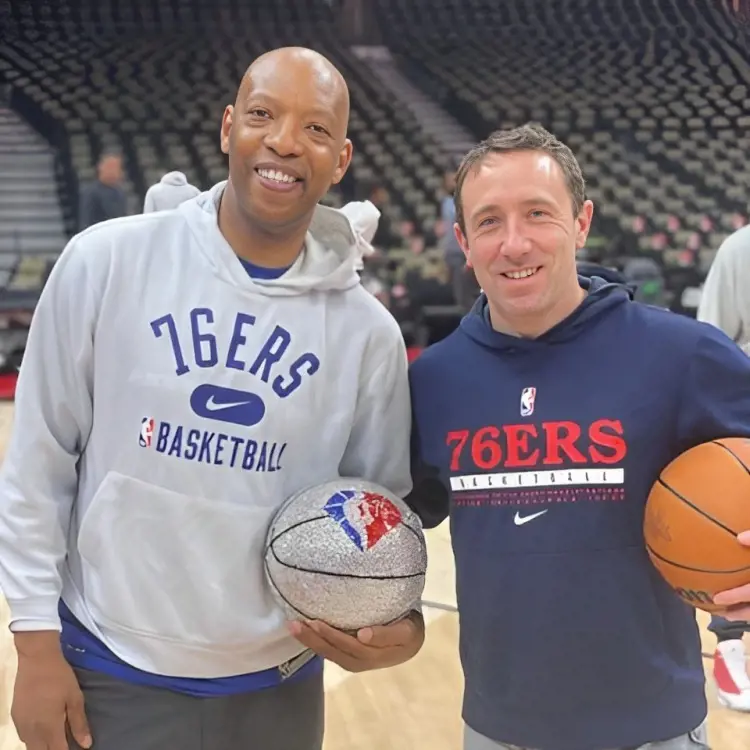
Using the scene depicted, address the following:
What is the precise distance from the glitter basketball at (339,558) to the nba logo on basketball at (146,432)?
0.72 feet

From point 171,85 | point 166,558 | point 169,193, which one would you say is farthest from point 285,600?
point 171,85

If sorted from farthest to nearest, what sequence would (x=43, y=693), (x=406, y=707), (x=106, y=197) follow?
(x=106, y=197)
(x=406, y=707)
(x=43, y=693)

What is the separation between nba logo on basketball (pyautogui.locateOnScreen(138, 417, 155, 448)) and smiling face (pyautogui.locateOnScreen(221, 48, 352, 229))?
1.12ft

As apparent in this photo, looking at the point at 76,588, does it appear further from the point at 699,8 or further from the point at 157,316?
the point at 699,8

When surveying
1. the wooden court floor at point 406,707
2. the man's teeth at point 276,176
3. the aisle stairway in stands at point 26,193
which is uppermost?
the man's teeth at point 276,176

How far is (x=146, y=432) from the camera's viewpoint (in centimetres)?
131

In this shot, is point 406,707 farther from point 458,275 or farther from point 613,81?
point 613,81

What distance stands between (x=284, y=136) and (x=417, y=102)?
376 inches

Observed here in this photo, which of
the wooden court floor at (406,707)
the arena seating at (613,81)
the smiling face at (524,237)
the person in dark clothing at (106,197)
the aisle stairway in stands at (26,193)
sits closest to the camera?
the smiling face at (524,237)

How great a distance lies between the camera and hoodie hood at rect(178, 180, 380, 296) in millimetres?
1369

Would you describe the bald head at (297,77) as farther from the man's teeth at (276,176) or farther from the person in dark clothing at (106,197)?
the person in dark clothing at (106,197)

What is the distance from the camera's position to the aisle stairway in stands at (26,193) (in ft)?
29.5

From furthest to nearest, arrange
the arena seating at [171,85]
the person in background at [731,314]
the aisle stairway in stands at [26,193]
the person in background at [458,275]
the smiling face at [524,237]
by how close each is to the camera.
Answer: the arena seating at [171,85], the aisle stairway in stands at [26,193], the person in background at [458,275], the person in background at [731,314], the smiling face at [524,237]

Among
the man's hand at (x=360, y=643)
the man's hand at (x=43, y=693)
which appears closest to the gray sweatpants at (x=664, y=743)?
the man's hand at (x=360, y=643)
